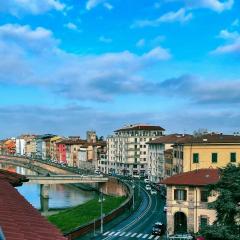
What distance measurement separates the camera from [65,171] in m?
158

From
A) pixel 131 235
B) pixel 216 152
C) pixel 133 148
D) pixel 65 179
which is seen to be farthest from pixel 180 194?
pixel 133 148

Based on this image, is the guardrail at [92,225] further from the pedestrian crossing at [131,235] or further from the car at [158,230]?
the car at [158,230]

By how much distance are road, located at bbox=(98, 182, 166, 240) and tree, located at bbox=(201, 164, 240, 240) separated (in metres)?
29.5

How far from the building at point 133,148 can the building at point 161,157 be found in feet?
70.1

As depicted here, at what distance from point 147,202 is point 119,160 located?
251ft

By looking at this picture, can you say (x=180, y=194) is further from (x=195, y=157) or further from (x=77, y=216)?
(x=195, y=157)

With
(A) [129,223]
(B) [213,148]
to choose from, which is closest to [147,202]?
(B) [213,148]

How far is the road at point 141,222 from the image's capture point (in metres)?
54.3

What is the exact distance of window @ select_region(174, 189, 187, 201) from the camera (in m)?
53.5

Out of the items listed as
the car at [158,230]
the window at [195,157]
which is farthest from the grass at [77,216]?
the window at [195,157]

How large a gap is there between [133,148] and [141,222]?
92.5 m

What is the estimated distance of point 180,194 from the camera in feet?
177

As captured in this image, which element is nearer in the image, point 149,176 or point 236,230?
point 236,230

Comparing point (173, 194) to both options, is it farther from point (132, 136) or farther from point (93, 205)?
point (132, 136)
